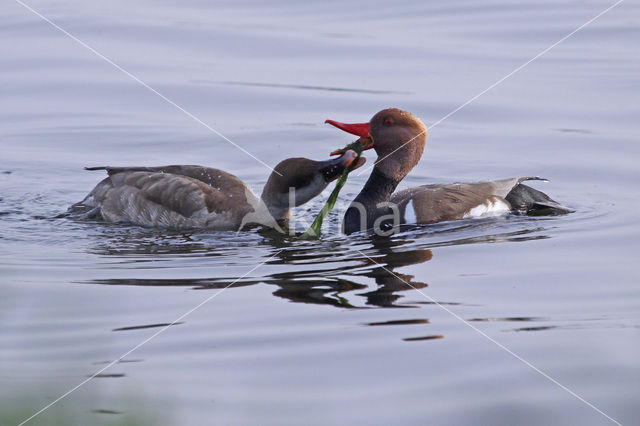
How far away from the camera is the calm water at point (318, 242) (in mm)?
4883

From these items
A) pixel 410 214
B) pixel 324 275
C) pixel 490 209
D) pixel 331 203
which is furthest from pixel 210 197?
pixel 490 209

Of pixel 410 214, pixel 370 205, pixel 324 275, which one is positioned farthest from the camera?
pixel 370 205

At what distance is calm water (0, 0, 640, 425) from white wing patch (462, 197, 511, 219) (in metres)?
0.25

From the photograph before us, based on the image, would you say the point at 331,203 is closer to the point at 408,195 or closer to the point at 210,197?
the point at 408,195

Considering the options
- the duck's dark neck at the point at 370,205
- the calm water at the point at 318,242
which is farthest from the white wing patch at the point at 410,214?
the calm water at the point at 318,242

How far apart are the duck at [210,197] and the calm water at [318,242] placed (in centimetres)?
27

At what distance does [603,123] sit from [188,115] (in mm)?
4924

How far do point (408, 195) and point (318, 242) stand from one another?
3.56ft

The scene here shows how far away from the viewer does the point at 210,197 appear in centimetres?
861

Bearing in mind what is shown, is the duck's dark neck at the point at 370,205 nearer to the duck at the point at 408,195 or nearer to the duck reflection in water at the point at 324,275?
the duck at the point at 408,195

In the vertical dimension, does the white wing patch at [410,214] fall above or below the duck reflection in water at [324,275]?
above

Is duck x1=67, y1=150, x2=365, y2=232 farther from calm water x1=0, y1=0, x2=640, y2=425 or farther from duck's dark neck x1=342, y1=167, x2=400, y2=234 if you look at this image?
duck's dark neck x1=342, y1=167, x2=400, y2=234

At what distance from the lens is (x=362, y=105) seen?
485 inches

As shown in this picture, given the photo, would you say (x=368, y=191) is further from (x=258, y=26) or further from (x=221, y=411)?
(x=258, y=26)
